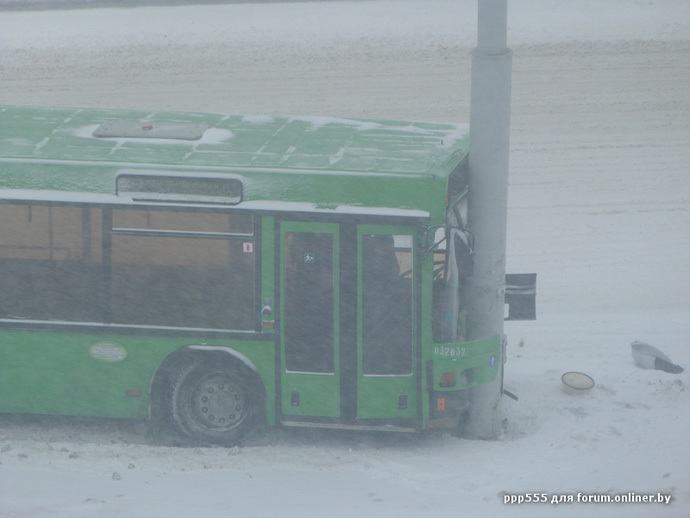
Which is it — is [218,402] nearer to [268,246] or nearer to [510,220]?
[268,246]

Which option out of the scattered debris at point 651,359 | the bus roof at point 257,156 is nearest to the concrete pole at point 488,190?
the bus roof at point 257,156

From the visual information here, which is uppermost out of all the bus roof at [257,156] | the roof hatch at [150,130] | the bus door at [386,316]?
the roof hatch at [150,130]

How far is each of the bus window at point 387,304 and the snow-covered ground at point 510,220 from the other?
81 cm

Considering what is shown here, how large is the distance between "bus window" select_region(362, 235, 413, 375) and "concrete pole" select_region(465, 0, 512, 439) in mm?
758

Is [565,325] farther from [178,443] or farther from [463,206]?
[178,443]

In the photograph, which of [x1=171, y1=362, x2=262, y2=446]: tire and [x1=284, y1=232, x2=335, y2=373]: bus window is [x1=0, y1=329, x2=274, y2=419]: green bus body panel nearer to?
[x1=171, y1=362, x2=262, y2=446]: tire

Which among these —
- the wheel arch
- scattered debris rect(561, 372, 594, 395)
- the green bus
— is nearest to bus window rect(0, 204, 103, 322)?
the green bus

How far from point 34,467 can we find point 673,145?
13.7 m

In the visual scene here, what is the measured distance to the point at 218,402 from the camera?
31.2 feet

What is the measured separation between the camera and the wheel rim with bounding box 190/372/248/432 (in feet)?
31.0

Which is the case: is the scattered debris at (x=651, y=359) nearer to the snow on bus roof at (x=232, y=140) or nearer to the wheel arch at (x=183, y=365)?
the snow on bus roof at (x=232, y=140)

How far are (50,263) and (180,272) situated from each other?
3.67ft

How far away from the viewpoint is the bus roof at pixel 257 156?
9.00 meters

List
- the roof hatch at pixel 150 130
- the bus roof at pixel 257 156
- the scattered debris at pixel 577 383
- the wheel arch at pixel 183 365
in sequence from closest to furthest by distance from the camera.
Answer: the bus roof at pixel 257 156 < the wheel arch at pixel 183 365 < the roof hatch at pixel 150 130 < the scattered debris at pixel 577 383
